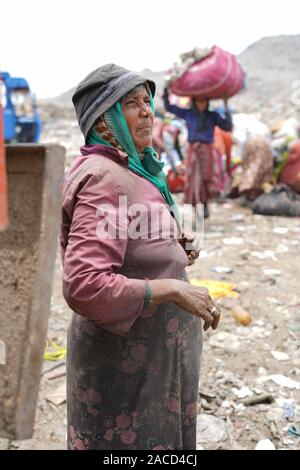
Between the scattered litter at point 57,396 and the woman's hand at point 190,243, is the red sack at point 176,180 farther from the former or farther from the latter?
the woman's hand at point 190,243

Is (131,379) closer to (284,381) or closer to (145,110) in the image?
(145,110)

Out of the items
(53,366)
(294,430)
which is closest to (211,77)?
(53,366)

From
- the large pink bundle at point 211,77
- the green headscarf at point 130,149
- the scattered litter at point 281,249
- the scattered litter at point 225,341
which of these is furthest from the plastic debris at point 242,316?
the large pink bundle at point 211,77

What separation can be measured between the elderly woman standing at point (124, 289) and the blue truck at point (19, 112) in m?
8.86

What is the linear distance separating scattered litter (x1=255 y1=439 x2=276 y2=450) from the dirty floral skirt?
3.49 feet

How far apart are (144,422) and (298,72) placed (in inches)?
1426

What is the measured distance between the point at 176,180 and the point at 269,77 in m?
27.2

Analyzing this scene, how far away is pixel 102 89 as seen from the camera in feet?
4.60

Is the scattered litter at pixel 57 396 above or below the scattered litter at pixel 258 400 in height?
below

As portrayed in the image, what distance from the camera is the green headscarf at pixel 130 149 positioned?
55.4 inches

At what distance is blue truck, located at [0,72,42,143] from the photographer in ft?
32.7
